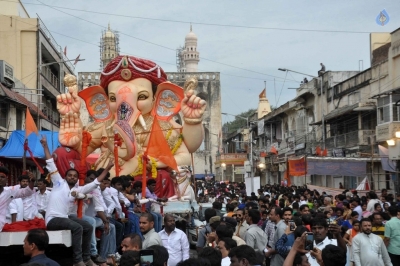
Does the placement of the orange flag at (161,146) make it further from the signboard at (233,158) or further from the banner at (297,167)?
the signboard at (233,158)

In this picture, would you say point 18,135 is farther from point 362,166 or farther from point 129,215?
point 362,166

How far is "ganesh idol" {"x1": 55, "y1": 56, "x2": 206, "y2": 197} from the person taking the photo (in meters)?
17.3

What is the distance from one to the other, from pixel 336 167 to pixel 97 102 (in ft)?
30.5

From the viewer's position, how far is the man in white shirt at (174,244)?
27.9ft

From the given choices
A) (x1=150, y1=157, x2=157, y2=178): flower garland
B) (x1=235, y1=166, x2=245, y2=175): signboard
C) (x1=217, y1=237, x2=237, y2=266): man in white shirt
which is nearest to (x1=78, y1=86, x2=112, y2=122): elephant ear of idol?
(x1=150, y1=157, x2=157, y2=178): flower garland

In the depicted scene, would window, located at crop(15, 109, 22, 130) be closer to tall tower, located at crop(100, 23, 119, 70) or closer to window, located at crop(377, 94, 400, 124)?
window, located at crop(377, 94, 400, 124)

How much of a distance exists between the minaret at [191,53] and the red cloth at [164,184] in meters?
58.4

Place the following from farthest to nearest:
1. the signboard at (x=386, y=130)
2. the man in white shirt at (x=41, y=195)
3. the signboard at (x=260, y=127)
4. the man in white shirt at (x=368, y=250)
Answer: the signboard at (x=260, y=127)
the signboard at (x=386, y=130)
the man in white shirt at (x=41, y=195)
the man in white shirt at (x=368, y=250)

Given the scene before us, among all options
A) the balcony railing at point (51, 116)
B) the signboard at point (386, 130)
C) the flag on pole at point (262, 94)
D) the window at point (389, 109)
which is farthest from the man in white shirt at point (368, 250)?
the flag on pole at point (262, 94)

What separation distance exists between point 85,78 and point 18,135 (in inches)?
1323

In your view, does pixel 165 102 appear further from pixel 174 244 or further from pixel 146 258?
pixel 146 258

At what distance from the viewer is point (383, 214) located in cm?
1045

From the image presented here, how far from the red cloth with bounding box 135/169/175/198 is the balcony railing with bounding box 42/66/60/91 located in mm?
18179

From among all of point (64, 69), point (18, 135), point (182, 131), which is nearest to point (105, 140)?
point (182, 131)
